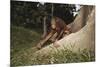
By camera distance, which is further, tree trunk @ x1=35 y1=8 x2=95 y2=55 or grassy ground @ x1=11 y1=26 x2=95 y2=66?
tree trunk @ x1=35 y1=8 x2=95 y2=55

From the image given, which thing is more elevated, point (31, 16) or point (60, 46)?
point (31, 16)

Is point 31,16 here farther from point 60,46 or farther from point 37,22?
point 60,46

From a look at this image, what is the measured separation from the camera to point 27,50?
1.99 m

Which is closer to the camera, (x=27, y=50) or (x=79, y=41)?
(x=27, y=50)

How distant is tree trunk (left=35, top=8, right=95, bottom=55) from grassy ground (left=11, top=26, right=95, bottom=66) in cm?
6

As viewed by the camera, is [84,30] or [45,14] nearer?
[45,14]

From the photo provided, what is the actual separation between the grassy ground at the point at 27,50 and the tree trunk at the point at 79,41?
2.3 inches

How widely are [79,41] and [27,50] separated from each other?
23.2 inches

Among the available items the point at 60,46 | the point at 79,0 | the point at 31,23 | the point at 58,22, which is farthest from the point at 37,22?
the point at 79,0

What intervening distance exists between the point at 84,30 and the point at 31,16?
0.62 meters

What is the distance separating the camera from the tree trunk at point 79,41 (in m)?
2.09

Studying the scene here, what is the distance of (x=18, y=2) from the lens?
1960mm

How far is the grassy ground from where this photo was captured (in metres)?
1.94

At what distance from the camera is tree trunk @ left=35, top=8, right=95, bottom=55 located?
6.86 feet
